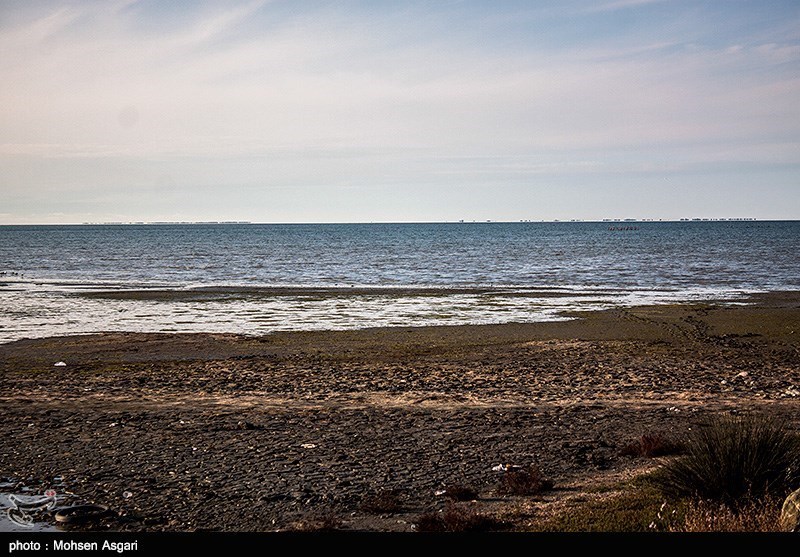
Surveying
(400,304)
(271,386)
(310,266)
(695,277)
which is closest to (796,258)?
(695,277)

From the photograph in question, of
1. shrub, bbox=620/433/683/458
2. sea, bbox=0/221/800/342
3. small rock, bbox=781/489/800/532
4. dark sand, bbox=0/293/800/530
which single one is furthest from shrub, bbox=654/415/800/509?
sea, bbox=0/221/800/342

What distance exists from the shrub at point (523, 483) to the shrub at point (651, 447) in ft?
6.22

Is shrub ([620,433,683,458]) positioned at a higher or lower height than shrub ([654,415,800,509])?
lower

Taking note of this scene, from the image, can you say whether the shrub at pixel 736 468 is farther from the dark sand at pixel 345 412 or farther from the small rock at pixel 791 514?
the dark sand at pixel 345 412

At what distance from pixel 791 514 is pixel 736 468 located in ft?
4.73

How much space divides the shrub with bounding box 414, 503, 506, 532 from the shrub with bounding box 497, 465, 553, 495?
104 centimetres

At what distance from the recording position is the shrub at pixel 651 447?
36.1ft

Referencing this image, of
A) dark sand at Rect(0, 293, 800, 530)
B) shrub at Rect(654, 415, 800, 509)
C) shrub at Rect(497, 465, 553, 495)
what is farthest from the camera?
dark sand at Rect(0, 293, 800, 530)

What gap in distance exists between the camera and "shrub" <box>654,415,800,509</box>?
8352 mm

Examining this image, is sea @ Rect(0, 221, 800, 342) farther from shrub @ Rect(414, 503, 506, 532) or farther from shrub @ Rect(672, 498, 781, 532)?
shrub @ Rect(672, 498, 781, 532)

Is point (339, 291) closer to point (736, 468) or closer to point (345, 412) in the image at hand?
point (345, 412)

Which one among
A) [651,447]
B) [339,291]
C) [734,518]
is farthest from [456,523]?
[339,291]

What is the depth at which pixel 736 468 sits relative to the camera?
844 cm

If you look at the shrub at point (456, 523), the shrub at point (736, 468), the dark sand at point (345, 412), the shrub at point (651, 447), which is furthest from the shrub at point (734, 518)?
the shrub at point (651, 447)
